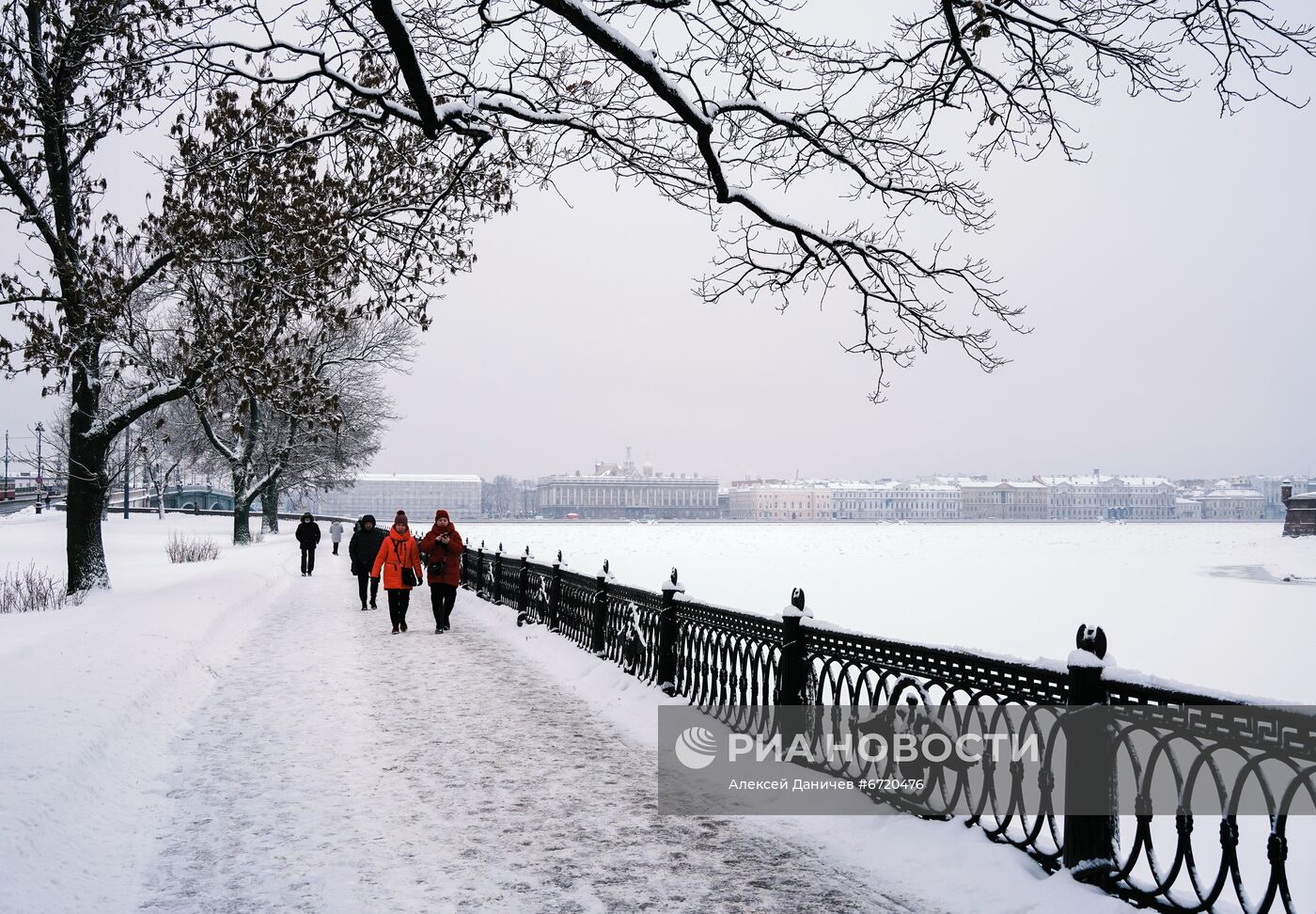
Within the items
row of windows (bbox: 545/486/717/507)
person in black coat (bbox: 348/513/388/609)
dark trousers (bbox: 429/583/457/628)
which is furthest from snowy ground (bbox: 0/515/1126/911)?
row of windows (bbox: 545/486/717/507)

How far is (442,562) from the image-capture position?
1426 centimetres

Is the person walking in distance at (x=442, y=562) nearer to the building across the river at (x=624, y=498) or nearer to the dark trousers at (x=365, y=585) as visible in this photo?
the dark trousers at (x=365, y=585)

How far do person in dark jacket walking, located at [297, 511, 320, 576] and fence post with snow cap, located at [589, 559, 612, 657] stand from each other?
51.0 ft

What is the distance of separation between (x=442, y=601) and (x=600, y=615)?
3.97 meters

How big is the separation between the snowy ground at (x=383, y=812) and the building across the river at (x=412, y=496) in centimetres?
16992

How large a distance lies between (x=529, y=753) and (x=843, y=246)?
658 cm

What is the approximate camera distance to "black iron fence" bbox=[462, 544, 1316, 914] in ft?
11.9

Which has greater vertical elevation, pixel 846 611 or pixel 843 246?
pixel 843 246

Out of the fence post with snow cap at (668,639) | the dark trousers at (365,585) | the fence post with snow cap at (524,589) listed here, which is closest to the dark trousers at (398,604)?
the fence post with snow cap at (524,589)

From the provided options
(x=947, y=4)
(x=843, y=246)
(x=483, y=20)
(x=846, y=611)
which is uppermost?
(x=483, y=20)

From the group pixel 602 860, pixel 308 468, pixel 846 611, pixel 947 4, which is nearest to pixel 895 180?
pixel 947 4

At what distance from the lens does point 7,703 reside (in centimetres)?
707

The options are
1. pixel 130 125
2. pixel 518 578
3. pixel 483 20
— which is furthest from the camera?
pixel 518 578

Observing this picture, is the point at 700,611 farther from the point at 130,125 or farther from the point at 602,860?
the point at 130,125
